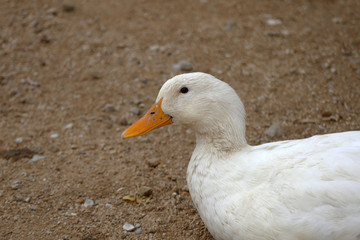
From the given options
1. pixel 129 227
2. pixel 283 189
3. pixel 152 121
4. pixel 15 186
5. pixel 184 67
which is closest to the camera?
pixel 283 189

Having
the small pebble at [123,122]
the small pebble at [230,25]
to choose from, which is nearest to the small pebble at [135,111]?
the small pebble at [123,122]

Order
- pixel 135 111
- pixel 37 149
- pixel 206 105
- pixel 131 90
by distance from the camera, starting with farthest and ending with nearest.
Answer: pixel 131 90 < pixel 135 111 < pixel 37 149 < pixel 206 105

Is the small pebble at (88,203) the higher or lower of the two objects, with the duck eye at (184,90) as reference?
lower

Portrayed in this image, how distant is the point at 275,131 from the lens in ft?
15.9

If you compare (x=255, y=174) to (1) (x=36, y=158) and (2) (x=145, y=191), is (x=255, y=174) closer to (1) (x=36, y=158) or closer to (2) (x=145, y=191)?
(2) (x=145, y=191)

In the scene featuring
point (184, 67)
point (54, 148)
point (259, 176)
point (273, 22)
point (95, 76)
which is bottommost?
point (54, 148)

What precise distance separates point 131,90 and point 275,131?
6.79 ft

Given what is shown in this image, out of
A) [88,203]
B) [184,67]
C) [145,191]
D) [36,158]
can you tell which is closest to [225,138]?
[145,191]

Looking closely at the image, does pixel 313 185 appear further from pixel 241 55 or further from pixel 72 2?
pixel 72 2

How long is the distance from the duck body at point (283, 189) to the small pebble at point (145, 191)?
796 millimetres

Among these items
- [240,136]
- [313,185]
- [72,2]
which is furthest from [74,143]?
[72,2]

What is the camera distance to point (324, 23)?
6.79 meters

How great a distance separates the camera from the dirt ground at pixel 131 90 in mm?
4008

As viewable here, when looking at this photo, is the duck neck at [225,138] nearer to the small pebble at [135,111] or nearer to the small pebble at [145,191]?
the small pebble at [145,191]
